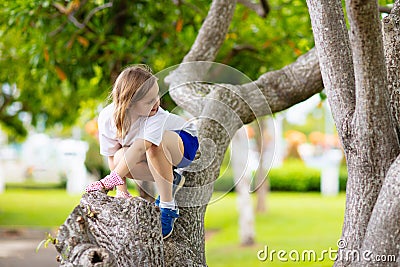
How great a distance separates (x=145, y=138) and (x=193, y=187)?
0.50 m

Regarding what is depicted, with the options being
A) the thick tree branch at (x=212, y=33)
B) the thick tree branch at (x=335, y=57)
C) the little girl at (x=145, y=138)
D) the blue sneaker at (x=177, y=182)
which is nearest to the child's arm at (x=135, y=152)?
the little girl at (x=145, y=138)

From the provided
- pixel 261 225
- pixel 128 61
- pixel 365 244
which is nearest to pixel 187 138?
pixel 365 244

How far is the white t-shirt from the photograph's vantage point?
3.07m

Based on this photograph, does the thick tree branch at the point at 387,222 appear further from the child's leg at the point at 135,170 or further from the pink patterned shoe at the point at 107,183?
the pink patterned shoe at the point at 107,183

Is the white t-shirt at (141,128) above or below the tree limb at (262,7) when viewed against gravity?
below

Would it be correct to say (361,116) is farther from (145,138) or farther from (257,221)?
(257,221)

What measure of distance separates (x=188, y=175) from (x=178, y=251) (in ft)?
1.34

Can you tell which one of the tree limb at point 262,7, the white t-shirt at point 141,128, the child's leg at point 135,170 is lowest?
the child's leg at point 135,170

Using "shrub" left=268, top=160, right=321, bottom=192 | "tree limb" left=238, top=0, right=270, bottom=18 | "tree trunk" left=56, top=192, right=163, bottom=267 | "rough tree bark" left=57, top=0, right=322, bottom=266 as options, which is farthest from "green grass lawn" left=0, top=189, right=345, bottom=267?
"tree trunk" left=56, top=192, right=163, bottom=267

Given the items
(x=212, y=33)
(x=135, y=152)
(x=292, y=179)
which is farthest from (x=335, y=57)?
(x=292, y=179)

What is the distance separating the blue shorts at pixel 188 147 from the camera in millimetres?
3221

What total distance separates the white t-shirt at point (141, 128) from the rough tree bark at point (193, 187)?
0.28m

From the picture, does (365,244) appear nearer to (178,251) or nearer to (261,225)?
(178,251)

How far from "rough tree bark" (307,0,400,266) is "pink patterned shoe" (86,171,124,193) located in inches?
42.2
